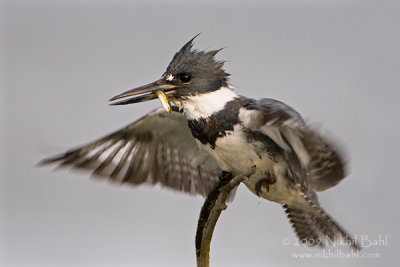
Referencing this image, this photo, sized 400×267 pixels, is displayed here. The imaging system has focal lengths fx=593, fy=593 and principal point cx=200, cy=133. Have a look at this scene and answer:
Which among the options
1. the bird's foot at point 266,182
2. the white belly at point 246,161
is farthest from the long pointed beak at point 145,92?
the bird's foot at point 266,182

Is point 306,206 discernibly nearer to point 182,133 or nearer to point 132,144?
point 182,133

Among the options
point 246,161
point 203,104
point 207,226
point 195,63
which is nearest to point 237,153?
point 246,161

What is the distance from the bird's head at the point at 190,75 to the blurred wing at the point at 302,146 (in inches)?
6.3

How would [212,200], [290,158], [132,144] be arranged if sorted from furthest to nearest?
[132,144] → [290,158] → [212,200]

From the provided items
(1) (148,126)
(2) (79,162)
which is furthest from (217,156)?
(2) (79,162)

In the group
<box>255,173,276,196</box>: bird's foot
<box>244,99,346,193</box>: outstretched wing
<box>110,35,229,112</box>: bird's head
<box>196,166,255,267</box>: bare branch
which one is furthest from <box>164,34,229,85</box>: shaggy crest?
<box>196,166,255,267</box>: bare branch

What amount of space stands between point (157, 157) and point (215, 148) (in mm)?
340

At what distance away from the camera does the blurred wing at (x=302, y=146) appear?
125 cm

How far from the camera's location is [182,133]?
5.74 feet

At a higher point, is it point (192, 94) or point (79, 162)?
point (192, 94)

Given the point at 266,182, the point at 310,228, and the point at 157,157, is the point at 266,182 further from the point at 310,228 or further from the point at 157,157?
the point at 157,157

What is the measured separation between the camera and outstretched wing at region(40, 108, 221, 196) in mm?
1698

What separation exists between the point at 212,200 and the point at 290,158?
31 cm

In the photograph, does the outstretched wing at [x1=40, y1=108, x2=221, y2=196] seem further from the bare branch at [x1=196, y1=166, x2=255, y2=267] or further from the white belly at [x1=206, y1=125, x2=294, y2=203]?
the bare branch at [x1=196, y1=166, x2=255, y2=267]
